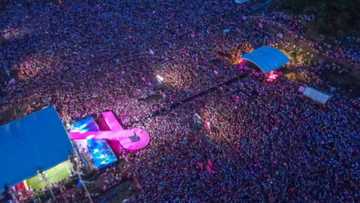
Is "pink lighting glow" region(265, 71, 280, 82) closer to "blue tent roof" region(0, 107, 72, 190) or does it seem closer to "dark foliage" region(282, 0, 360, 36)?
"dark foliage" region(282, 0, 360, 36)

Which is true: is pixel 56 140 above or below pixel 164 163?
above

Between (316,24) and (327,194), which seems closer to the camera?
(327,194)

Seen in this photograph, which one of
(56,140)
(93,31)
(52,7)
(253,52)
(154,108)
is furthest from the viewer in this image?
(52,7)

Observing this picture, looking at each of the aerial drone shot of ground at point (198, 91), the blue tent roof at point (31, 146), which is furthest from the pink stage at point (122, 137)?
the blue tent roof at point (31, 146)

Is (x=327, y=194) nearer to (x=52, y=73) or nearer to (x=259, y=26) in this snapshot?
(x=259, y=26)

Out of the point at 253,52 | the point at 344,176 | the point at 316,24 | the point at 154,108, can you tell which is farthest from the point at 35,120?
the point at 316,24

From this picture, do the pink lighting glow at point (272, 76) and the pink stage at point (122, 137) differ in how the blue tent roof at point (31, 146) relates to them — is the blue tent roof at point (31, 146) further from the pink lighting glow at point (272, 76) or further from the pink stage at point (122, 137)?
the pink lighting glow at point (272, 76)

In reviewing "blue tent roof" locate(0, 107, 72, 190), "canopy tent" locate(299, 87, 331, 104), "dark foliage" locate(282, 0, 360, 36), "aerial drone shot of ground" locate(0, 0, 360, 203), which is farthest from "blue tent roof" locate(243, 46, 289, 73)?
"blue tent roof" locate(0, 107, 72, 190)
